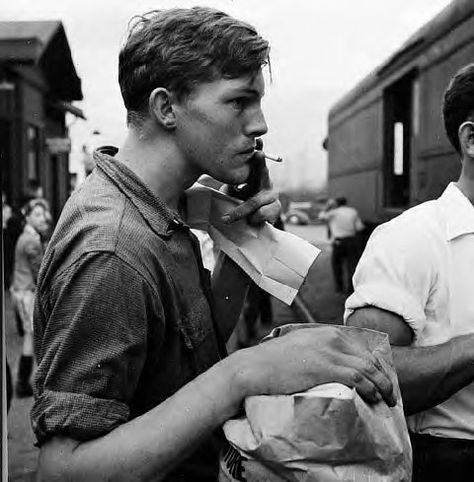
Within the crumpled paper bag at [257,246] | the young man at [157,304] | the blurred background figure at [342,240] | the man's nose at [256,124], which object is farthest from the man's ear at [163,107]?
the blurred background figure at [342,240]

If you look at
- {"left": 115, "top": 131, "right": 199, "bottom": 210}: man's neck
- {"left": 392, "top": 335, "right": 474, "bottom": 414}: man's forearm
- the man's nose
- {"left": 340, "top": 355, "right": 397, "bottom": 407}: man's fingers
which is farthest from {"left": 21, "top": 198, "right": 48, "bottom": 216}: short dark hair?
{"left": 340, "top": 355, "right": 397, "bottom": 407}: man's fingers

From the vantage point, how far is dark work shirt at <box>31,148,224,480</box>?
863 mm

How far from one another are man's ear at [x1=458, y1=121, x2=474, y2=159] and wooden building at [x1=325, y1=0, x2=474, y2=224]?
249 millimetres

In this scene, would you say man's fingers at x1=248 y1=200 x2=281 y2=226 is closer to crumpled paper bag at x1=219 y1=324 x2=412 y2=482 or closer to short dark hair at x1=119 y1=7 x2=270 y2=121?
short dark hair at x1=119 y1=7 x2=270 y2=121

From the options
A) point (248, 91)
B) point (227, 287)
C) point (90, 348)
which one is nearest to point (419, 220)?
point (227, 287)

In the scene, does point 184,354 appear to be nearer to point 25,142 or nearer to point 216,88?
point 216,88

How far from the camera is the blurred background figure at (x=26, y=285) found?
3.82 m

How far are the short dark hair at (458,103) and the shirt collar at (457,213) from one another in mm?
116

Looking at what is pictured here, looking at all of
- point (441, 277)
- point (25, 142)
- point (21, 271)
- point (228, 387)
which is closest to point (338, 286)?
point (441, 277)

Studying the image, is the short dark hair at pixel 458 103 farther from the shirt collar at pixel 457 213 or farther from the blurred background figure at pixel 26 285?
the blurred background figure at pixel 26 285

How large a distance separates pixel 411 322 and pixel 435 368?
0.09 meters

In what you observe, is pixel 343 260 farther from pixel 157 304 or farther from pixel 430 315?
pixel 157 304

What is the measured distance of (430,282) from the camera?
1344 mm

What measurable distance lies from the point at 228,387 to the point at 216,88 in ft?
1.36
